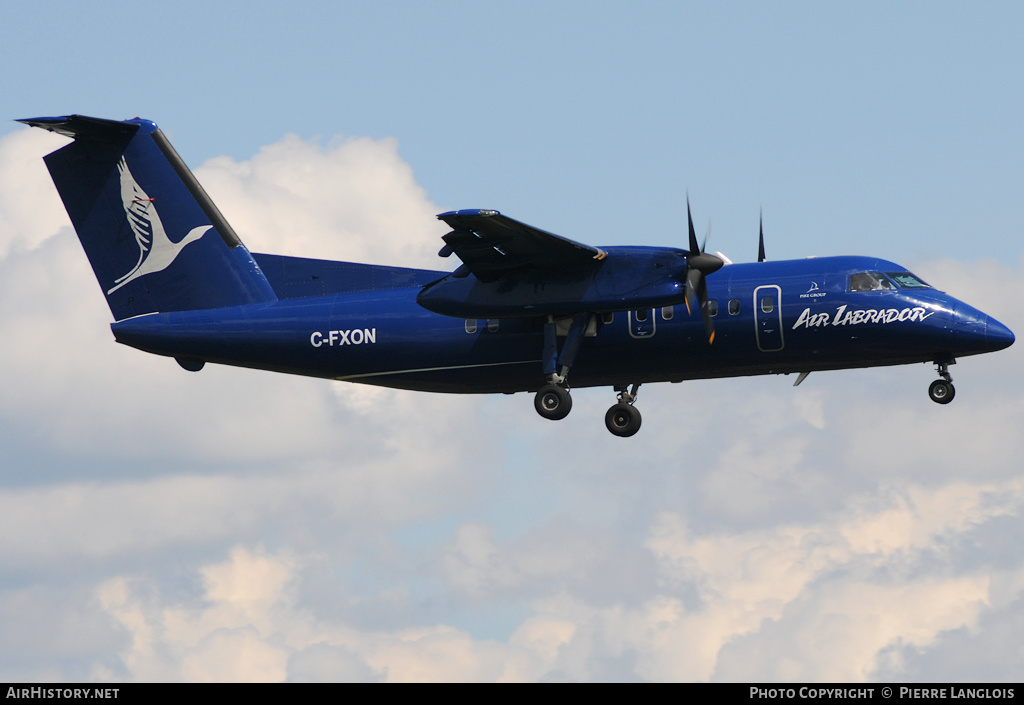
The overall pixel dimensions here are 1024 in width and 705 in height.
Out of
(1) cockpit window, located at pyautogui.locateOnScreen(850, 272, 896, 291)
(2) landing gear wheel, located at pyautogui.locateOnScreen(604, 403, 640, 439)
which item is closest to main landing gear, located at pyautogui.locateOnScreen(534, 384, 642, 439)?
(2) landing gear wheel, located at pyautogui.locateOnScreen(604, 403, 640, 439)

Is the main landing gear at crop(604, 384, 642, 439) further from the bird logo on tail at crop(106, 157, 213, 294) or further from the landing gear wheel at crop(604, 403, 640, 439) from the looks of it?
the bird logo on tail at crop(106, 157, 213, 294)

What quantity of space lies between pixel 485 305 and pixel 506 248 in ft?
3.94

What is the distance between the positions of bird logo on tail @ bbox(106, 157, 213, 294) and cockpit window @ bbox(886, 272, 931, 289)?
13856mm

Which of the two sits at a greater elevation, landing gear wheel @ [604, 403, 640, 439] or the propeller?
the propeller

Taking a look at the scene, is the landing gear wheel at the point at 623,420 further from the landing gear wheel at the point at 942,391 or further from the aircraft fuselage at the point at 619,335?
the landing gear wheel at the point at 942,391

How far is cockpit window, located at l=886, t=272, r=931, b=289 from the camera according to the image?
82.2 feet

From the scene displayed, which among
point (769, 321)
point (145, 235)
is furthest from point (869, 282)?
point (145, 235)

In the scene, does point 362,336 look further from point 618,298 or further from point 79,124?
point 79,124

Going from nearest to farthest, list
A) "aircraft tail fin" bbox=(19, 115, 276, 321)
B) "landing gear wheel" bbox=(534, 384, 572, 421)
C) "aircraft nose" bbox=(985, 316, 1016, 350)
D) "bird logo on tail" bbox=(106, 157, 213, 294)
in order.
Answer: "aircraft nose" bbox=(985, 316, 1016, 350), "landing gear wheel" bbox=(534, 384, 572, 421), "aircraft tail fin" bbox=(19, 115, 276, 321), "bird logo on tail" bbox=(106, 157, 213, 294)

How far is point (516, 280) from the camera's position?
990 inches

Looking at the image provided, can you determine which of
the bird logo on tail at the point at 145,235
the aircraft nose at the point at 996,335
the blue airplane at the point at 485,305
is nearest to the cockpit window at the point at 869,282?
the blue airplane at the point at 485,305

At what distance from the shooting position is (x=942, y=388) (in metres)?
25.1
